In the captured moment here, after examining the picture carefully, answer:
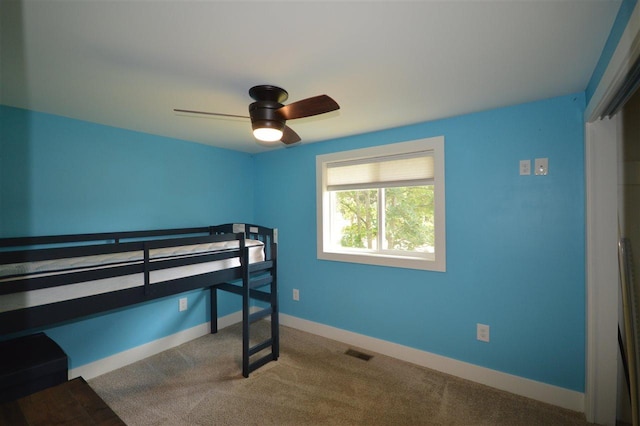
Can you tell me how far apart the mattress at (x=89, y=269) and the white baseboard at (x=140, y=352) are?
1060 mm

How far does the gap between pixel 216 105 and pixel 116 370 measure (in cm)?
240

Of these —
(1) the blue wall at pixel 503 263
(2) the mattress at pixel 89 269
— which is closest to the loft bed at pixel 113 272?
(2) the mattress at pixel 89 269

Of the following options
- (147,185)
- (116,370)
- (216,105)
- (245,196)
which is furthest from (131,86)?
(116,370)

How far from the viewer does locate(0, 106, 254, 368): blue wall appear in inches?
81.0

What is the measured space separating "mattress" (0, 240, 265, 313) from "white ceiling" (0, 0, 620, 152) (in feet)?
3.58

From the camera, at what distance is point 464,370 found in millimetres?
2299

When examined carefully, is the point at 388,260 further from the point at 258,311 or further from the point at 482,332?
the point at 258,311

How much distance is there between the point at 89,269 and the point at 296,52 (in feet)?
5.67

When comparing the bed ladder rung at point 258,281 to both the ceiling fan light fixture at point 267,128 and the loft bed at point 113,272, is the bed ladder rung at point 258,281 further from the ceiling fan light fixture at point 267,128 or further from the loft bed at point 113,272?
the ceiling fan light fixture at point 267,128

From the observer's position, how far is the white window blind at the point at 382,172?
2539 mm

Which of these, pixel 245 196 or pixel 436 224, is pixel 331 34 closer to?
pixel 436 224

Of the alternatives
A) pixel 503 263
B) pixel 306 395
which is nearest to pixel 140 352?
→ pixel 306 395

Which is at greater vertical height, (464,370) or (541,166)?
(541,166)

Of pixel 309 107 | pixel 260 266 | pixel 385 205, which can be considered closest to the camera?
pixel 309 107
